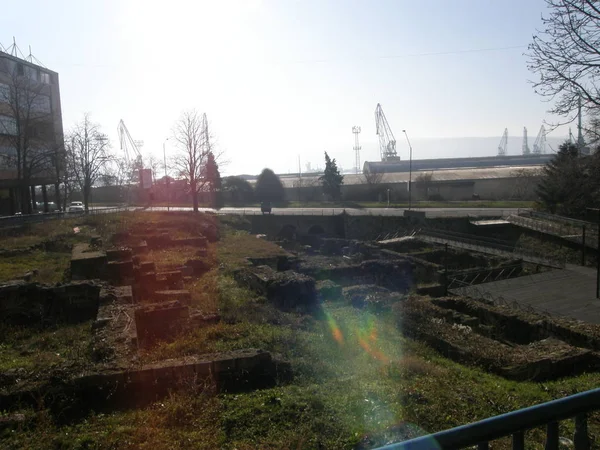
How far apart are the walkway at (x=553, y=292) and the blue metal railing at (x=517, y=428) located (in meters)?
13.0

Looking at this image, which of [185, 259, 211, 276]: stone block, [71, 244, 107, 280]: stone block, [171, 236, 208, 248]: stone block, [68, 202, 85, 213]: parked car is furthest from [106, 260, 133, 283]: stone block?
[68, 202, 85, 213]: parked car

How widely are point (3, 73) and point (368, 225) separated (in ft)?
94.2

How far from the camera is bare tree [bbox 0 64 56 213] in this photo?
28.5 metres

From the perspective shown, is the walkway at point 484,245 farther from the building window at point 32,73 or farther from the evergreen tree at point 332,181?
the building window at point 32,73

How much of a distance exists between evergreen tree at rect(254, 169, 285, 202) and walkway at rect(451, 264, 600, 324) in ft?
142

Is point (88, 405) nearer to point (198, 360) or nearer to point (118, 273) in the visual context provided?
point (198, 360)

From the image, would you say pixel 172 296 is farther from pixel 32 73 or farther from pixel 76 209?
pixel 32 73

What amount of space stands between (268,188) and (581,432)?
59.7m

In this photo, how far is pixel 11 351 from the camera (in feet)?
23.8

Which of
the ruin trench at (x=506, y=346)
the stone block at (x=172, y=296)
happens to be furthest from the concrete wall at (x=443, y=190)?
the stone block at (x=172, y=296)

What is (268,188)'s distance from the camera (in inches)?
2421

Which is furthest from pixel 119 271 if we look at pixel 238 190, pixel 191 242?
pixel 238 190

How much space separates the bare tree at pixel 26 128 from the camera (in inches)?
1123

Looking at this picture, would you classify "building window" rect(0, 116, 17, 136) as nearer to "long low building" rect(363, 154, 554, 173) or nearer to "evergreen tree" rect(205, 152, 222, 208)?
"evergreen tree" rect(205, 152, 222, 208)
